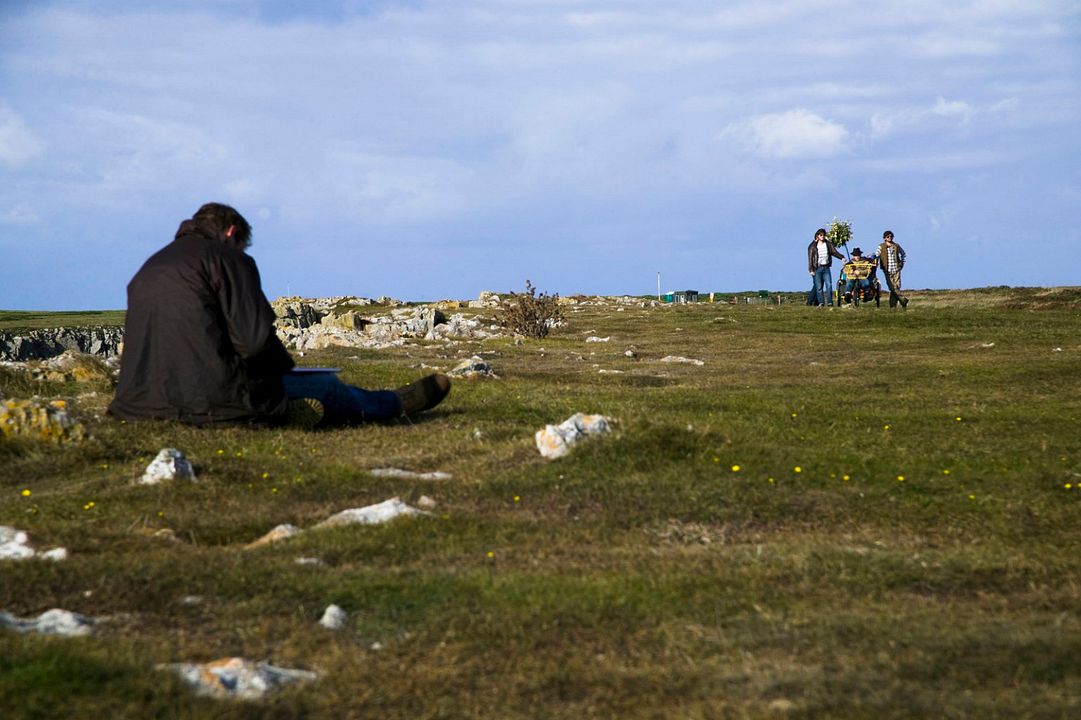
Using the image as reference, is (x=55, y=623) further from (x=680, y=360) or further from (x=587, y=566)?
(x=680, y=360)

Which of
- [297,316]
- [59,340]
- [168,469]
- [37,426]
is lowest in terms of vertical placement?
[59,340]

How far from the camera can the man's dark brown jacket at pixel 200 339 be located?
1209 cm

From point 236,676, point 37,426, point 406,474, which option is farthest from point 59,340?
point 236,676

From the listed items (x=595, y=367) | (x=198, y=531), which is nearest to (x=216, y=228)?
(x=198, y=531)

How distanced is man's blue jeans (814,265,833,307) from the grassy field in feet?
80.9

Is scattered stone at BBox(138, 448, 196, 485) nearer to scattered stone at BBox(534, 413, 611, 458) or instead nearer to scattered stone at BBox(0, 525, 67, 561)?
scattered stone at BBox(0, 525, 67, 561)

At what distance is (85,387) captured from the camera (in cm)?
1716

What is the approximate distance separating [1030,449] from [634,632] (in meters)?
7.44

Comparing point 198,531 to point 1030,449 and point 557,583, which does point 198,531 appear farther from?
point 1030,449

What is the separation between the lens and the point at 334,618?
20.7ft

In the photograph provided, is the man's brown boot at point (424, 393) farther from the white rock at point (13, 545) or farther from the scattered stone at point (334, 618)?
the scattered stone at point (334, 618)

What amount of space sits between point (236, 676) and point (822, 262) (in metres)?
36.6

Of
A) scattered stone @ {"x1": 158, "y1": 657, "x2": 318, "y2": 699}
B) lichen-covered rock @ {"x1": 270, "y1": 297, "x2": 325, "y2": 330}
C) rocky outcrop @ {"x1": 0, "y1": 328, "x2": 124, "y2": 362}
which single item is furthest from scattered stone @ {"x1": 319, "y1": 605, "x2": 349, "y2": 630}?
rocky outcrop @ {"x1": 0, "y1": 328, "x2": 124, "y2": 362}

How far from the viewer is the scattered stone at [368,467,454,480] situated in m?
10.6
